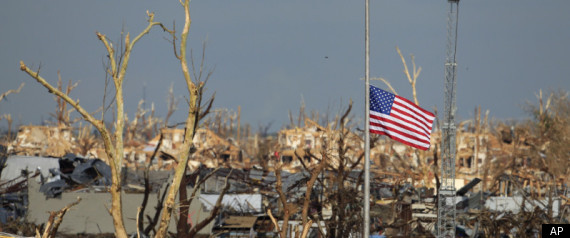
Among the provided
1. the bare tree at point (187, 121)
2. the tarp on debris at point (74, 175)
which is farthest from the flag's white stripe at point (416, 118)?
the tarp on debris at point (74, 175)

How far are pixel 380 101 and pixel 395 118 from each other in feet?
2.25

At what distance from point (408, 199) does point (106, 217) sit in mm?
14902

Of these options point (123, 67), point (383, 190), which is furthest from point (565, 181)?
point (123, 67)

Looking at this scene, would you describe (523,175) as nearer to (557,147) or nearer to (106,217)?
(557,147)

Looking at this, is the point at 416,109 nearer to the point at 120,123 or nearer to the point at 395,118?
the point at 395,118

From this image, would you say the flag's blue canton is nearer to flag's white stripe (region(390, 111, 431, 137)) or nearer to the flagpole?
flag's white stripe (region(390, 111, 431, 137))

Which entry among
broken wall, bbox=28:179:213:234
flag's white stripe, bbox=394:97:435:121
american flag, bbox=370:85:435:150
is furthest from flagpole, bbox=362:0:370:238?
broken wall, bbox=28:179:213:234

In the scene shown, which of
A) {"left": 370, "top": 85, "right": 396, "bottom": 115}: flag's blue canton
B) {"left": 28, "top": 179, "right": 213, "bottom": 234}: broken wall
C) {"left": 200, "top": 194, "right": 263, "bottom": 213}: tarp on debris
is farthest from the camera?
{"left": 200, "top": 194, "right": 263, "bottom": 213}: tarp on debris

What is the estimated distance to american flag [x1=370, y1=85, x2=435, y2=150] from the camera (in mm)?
21641

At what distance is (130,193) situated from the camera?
3616 centimetres

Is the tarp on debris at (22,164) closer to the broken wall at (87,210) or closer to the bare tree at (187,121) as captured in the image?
the broken wall at (87,210)

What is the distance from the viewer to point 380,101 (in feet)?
71.0

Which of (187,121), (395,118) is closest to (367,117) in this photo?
(395,118)

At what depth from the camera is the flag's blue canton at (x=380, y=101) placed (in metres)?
21.6
